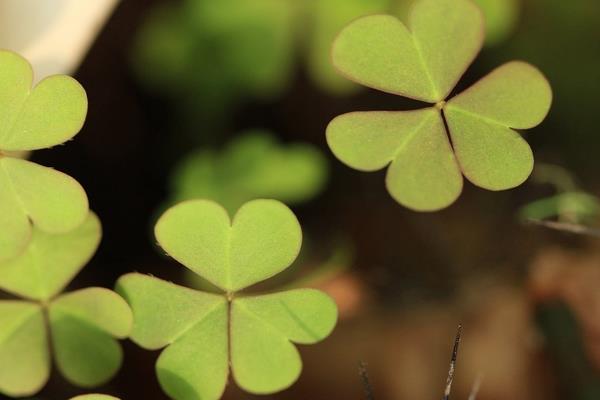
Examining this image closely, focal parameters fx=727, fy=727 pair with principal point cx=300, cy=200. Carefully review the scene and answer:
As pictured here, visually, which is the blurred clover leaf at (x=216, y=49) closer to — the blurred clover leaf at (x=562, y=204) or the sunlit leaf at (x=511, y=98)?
the blurred clover leaf at (x=562, y=204)

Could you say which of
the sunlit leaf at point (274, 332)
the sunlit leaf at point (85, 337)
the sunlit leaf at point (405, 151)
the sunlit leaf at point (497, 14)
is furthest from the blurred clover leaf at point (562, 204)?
the sunlit leaf at point (85, 337)

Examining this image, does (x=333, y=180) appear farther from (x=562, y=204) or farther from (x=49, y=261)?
(x=49, y=261)

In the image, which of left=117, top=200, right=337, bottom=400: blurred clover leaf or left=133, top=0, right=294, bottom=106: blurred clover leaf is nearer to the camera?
left=117, top=200, right=337, bottom=400: blurred clover leaf

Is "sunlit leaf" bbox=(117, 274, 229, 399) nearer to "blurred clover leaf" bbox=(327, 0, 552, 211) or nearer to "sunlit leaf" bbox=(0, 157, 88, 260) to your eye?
"sunlit leaf" bbox=(0, 157, 88, 260)

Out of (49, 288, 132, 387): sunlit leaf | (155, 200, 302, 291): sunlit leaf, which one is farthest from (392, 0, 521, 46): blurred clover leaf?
(49, 288, 132, 387): sunlit leaf

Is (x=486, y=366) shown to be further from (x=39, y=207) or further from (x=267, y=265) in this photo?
(x=39, y=207)

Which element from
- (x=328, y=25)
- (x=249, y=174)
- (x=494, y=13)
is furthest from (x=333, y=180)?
(x=494, y=13)

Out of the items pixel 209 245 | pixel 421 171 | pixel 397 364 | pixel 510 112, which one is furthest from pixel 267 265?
pixel 397 364

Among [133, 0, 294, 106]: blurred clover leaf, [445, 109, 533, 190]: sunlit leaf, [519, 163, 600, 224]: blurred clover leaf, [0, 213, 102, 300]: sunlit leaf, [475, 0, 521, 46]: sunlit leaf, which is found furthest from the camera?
[133, 0, 294, 106]: blurred clover leaf

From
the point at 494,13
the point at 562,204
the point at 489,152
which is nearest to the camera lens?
the point at 489,152
